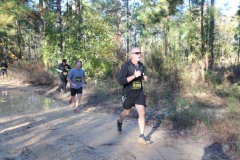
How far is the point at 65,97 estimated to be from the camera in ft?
46.3

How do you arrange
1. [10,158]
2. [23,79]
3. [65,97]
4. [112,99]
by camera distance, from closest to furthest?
1. [10,158]
2. [112,99]
3. [65,97]
4. [23,79]

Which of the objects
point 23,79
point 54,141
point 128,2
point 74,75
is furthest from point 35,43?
point 54,141

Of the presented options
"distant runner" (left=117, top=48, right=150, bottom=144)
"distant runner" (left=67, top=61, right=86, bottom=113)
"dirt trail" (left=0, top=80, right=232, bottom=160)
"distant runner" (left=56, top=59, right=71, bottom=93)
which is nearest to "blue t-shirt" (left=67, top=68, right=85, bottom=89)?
"distant runner" (left=67, top=61, right=86, bottom=113)

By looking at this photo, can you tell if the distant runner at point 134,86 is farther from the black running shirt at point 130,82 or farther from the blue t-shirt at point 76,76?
the blue t-shirt at point 76,76

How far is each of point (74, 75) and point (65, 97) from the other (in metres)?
3.98

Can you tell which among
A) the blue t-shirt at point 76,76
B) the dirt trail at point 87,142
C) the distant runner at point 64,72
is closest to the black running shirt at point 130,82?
the dirt trail at point 87,142

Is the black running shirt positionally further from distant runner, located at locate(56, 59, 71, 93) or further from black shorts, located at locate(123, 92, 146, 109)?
distant runner, located at locate(56, 59, 71, 93)

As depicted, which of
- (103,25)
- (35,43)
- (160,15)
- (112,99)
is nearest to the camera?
(112,99)

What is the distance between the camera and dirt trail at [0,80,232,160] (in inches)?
223

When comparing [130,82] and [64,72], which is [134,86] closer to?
[130,82]

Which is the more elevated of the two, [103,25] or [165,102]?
[103,25]

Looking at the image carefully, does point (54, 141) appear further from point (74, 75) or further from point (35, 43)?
point (35, 43)

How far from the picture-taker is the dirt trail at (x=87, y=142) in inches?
223

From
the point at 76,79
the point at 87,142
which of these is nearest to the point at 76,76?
the point at 76,79
